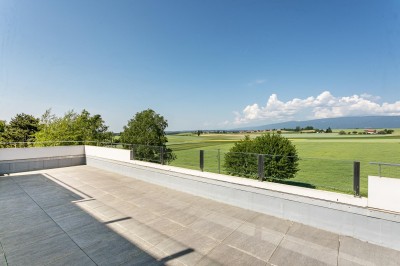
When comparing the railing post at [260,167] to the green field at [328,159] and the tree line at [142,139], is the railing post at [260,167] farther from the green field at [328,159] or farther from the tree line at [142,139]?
the green field at [328,159]

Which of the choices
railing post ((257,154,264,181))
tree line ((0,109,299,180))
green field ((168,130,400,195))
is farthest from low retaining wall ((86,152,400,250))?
tree line ((0,109,299,180))

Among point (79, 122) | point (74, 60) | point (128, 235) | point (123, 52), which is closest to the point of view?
point (128, 235)

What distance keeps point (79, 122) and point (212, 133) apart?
194ft

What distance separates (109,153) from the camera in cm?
1140

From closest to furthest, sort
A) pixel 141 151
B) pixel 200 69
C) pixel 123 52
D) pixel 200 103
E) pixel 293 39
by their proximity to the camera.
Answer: pixel 141 151
pixel 123 52
pixel 293 39
pixel 200 69
pixel 200 103

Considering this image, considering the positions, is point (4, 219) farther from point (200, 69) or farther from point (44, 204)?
point (200, 69)

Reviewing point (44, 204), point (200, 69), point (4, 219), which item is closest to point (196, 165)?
point (44, 204)

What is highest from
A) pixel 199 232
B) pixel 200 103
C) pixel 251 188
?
pixel 200 103

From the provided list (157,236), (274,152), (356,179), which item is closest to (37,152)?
(157,236)

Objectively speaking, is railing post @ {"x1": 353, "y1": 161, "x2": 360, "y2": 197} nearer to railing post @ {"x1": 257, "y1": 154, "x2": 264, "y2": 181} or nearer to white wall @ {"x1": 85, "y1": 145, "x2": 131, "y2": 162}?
railing post @ {"x1": 257, "y1": 154, "x2": 264, "y2": 181}

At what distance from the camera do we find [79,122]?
3391 centimetres

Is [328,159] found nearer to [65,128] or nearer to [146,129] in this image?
[146,129]

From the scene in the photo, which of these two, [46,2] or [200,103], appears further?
[200,103]

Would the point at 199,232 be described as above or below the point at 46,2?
below
